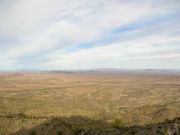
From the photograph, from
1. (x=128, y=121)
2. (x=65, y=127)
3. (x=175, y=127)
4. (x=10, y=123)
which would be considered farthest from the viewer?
(x=128, y=121)

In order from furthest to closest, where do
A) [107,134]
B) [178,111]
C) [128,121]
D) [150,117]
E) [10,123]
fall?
[178,111] < [150,117] < [128,121] < [10,123] < [107,134]

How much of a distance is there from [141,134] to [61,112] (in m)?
29.1

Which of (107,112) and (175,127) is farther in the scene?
(107,112)

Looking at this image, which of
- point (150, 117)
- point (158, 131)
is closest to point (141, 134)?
point (158, 131)

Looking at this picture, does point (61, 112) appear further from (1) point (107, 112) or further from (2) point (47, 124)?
(2) point (47, 124)

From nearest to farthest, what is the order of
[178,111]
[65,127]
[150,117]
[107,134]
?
[107,134]
[65,127]
[150,117]
[178,111]

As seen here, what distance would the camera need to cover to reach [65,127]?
25281 mm

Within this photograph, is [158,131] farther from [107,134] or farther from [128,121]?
[128,121]

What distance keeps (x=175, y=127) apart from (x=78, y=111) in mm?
30744

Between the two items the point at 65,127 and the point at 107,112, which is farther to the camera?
the point at 107,112

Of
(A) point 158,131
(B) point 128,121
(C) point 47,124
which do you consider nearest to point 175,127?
(A) point 158,131

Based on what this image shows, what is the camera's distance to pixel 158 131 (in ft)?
60.0

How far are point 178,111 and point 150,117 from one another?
723cm

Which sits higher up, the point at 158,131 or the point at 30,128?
the point at 158,131
